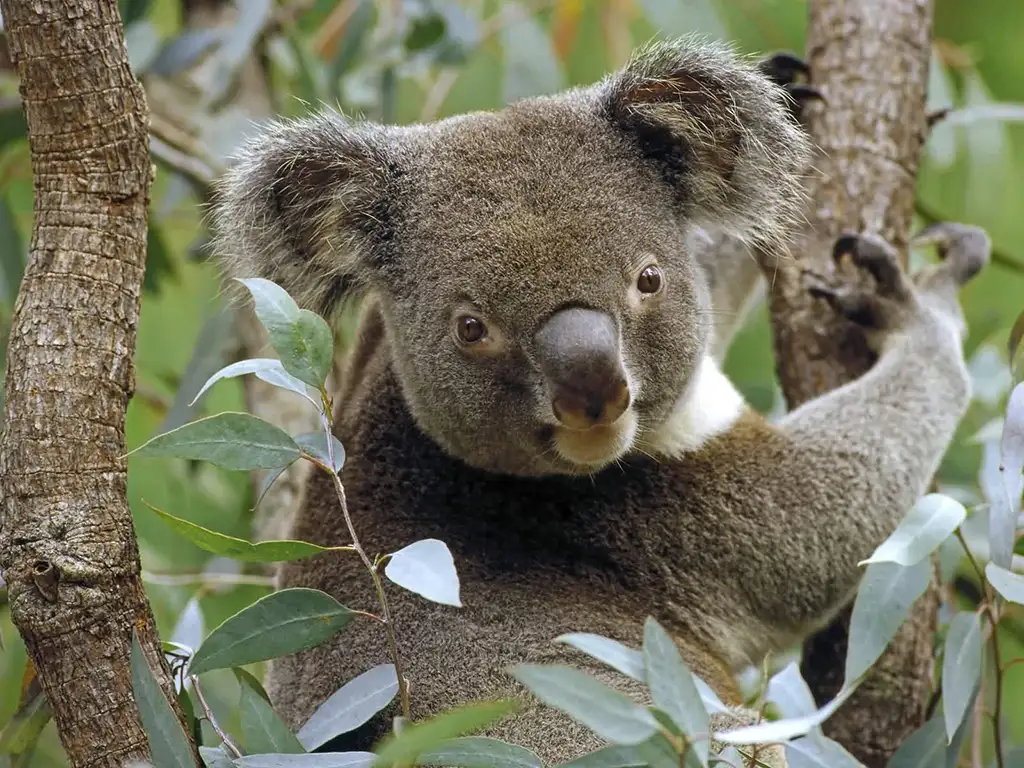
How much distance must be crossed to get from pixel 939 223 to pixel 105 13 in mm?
2463

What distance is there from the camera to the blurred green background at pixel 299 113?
12.1 feet

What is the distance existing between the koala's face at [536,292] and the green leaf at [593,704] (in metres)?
0.79

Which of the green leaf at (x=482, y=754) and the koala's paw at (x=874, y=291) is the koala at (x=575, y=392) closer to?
the koala's paw at (x=874, y=291)

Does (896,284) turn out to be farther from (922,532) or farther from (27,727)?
(27,727)

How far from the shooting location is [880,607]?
77.2 inches

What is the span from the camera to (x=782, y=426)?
305 centimetres

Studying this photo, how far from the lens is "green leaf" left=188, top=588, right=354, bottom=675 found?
1.94 m

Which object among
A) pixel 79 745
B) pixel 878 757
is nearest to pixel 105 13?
pixel 79 745

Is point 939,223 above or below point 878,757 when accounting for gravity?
above

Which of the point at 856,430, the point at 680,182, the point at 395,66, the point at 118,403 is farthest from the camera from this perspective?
the point at 395,66

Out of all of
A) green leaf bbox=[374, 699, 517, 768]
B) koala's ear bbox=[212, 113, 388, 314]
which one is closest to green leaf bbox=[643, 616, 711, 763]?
green leaf bbox=[374, 699, 517, 768]

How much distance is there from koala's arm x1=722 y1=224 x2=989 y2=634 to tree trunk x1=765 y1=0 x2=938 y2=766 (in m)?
0.10

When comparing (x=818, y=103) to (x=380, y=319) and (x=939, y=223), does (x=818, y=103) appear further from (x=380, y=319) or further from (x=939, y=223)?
(x=380, y=319)

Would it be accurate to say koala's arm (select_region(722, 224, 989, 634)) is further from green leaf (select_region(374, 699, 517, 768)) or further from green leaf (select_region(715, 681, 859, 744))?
green leaf (select_region(374, 699, 517, 768))
